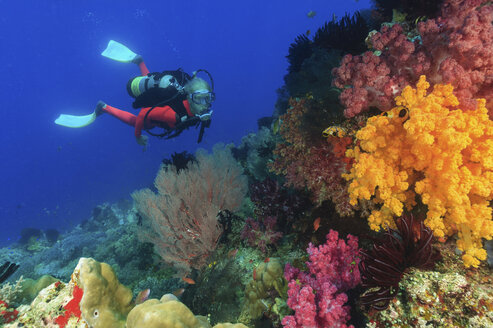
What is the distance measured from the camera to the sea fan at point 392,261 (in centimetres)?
195

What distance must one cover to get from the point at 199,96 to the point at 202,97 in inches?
4.5

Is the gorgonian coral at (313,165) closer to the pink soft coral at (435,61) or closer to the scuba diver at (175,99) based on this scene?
the pink soft coral at (435,61)

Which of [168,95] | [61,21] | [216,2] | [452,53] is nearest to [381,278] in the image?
[452,53]

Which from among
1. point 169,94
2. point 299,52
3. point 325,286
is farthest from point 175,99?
point 325,286

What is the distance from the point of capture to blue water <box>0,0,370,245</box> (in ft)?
273

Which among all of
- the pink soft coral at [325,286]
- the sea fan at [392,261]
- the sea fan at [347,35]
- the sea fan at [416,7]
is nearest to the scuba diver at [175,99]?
the sea fan at [347,35]

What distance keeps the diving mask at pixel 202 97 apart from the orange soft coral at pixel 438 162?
6.90 metres

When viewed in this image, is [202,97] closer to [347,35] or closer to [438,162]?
[347,35]

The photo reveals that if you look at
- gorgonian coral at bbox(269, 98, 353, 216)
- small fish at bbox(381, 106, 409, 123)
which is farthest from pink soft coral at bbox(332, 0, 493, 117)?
gorgonian coral at bbox(269, 98, 353, 216)

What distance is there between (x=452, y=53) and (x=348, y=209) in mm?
2024

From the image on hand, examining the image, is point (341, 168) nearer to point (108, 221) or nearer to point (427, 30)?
point (427, 30)

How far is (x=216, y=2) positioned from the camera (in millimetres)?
122438

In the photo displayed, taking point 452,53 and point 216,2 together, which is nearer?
point 452,53

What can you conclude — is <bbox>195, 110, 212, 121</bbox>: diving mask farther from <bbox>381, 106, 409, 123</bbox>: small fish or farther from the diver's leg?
<bbox>381, 106, 409, 123</bbox>: small fish
